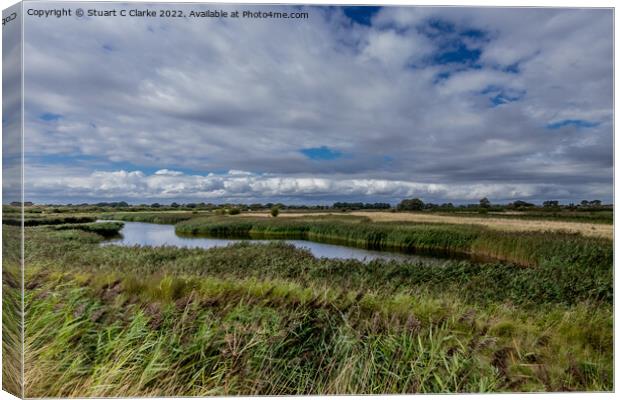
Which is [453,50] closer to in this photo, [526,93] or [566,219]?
[526,93]

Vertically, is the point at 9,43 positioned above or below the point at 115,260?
above

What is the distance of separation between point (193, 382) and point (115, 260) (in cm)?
386

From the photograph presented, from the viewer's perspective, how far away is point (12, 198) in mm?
3426

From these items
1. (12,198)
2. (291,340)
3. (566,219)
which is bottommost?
(291,340)

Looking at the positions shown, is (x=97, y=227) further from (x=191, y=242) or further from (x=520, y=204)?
(x=520, y=204)

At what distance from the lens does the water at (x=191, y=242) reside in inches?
221

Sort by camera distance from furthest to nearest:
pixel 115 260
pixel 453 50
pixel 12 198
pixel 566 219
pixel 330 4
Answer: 1. pixel 115 260
2. pixel 566 219
3. pixel 453 50
4. pixel 330 4
5. pixel 12 198

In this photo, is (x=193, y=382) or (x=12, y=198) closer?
(x=193, y=382)

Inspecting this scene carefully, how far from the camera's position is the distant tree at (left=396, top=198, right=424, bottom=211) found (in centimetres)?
452

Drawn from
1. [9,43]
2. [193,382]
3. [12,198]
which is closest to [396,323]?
[193,382]

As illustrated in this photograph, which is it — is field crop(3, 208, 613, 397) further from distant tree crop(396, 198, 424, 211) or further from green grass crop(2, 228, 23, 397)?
distant tree crop(396, 198, 424, 211)

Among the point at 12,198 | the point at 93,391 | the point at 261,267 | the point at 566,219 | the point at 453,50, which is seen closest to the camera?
the point at 93,391

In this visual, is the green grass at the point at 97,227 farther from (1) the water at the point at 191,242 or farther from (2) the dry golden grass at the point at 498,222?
(2) the dry golden grass at the point at 498,222

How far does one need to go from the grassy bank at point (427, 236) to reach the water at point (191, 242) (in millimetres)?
185
